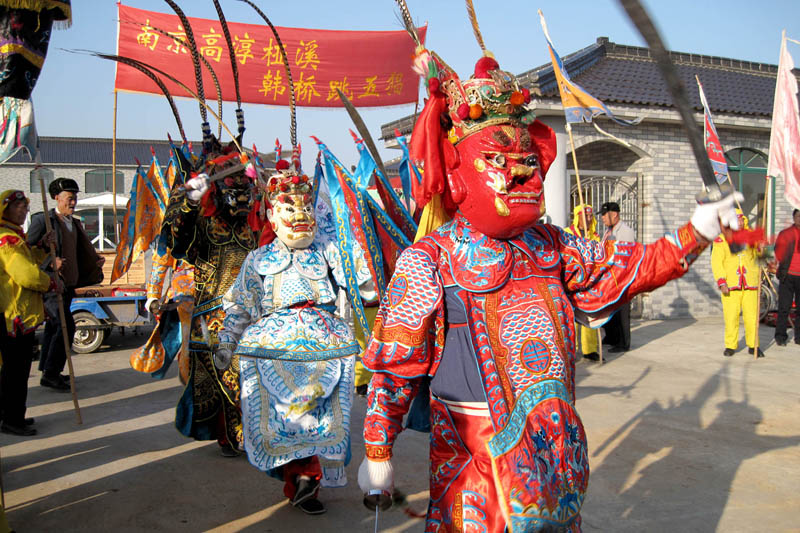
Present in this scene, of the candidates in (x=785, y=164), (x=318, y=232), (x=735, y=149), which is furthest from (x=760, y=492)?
(x=735, y=149)

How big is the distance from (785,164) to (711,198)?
3.11m

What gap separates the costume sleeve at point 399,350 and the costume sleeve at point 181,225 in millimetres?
2823

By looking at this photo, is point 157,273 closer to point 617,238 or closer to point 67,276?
point 67,276

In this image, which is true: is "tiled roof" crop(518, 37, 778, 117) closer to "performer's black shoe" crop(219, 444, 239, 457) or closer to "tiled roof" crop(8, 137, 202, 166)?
"performer's black shoe" crop(219, 444, 239, 457)

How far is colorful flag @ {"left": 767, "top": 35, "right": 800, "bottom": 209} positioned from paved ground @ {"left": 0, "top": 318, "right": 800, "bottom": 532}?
1767mm

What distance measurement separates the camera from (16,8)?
312 centimetres

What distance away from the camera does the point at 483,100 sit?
216cm

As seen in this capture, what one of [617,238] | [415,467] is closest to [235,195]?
[415,467]

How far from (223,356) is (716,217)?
3.09 m

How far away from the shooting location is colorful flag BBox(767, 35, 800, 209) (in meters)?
4.10

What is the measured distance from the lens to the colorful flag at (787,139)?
4.10 m

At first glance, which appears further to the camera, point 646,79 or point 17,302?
point 646,79

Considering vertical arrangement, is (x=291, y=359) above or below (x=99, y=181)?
below

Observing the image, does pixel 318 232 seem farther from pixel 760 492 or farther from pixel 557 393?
pixel 760 492
